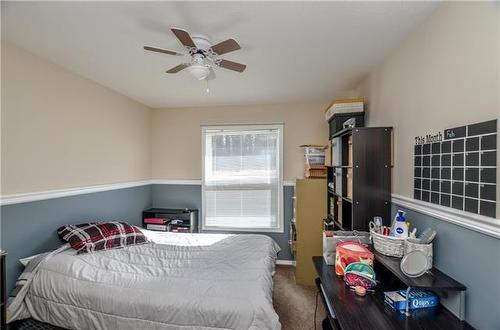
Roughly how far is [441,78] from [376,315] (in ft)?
4.57

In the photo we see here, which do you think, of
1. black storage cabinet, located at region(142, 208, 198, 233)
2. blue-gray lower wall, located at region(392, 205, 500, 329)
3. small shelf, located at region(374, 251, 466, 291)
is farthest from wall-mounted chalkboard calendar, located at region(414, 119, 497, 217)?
black storage cabinet, located at region(142, 208, 198, 233)

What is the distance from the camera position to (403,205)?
176 cm

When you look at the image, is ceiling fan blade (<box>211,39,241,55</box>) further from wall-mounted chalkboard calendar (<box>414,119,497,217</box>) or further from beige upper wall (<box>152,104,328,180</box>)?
beige upper wall (<box>152,104,328,180</box>)

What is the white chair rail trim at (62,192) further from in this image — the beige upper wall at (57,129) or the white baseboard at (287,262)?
the white baseboard at (287,262)

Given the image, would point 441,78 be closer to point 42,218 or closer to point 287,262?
point 287,262

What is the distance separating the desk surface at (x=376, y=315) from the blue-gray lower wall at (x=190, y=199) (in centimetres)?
215

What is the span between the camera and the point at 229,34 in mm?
1741

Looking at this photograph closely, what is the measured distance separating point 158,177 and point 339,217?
2.90 meters

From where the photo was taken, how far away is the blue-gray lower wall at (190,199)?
3.60 metres

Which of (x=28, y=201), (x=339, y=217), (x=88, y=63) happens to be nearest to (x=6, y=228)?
(x=28, y=201)

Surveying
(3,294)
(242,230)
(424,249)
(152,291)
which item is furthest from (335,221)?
(3,294)

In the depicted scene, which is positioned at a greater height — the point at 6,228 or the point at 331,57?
the point at 331,57

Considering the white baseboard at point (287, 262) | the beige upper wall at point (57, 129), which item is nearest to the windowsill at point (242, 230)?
the white baseboard at point (287, 262)

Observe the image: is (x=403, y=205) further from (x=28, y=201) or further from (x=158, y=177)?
(x=158, y=177)
